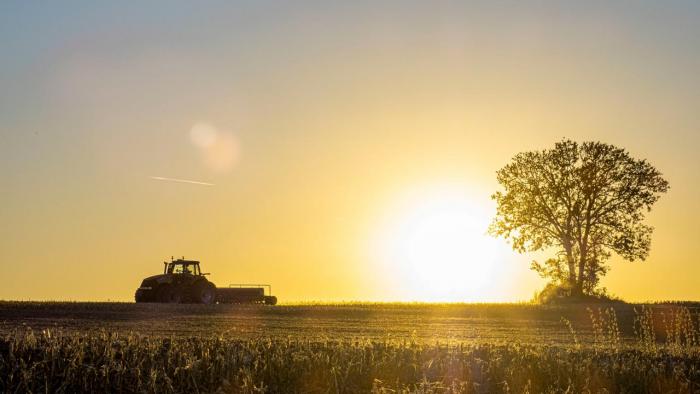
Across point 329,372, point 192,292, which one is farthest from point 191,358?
point 192,292

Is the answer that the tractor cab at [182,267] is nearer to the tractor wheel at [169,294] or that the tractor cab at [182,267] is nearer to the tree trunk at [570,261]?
the tractor wheel at [169,294]

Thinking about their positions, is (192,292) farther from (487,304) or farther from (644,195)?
(644,195)

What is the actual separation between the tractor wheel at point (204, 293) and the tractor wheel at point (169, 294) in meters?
1.00

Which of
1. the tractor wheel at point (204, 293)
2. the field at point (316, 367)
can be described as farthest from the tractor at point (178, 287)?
the field at point (316, 367)

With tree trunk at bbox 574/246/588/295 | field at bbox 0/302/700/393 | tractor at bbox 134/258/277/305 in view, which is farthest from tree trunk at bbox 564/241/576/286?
field at bbox 0/302/700/393

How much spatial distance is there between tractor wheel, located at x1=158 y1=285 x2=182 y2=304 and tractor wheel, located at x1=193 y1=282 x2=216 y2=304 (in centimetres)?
100

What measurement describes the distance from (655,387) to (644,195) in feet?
170

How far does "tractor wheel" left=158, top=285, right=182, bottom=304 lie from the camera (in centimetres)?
5359

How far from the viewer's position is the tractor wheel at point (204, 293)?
5416cm

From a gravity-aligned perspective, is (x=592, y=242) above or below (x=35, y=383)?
above

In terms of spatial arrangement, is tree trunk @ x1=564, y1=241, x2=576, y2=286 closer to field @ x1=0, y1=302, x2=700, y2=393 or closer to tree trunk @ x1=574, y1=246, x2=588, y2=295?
tree trunk @ x1=574, y1=246, x2=588, y2=295

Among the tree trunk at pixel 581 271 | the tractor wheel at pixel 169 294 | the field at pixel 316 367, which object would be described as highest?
the tree trunk at pixel 581 271

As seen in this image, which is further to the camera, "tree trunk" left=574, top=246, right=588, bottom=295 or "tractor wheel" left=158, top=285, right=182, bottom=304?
"tree trunk" left=574, top=246, right=588, bottom=295

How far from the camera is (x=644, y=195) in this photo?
212ft
